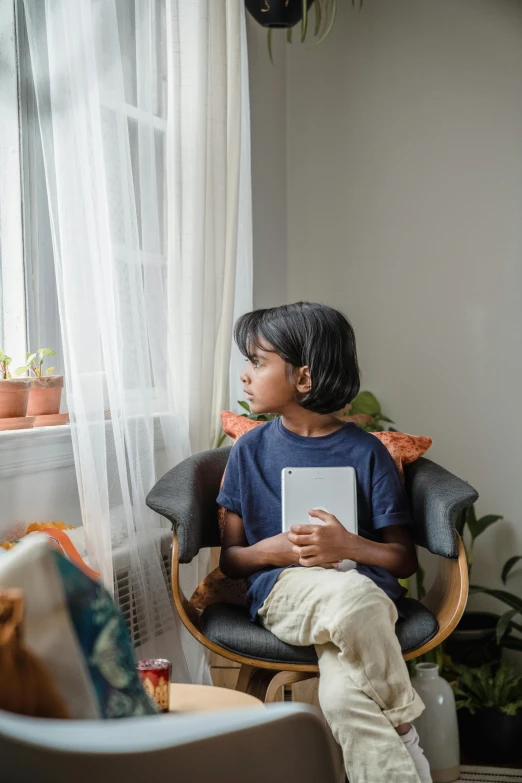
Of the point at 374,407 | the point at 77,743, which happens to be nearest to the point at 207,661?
the point at 374,407

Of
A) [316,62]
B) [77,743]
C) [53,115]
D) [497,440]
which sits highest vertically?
[316,62]

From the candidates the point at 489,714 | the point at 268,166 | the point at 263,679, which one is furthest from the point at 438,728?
the point at 268,166

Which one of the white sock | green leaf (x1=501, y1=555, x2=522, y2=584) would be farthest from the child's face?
green leaf (x1=501, y1=555, x2=522, y2=584)

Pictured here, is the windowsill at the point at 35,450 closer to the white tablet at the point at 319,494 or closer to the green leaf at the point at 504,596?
the white tablet at the point at 319,494

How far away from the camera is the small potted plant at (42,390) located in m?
1.82

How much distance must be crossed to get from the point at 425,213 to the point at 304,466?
1387mm

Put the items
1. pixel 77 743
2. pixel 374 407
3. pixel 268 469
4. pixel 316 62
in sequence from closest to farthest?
pixel 77 743 → pixel 268 469 → pixel 374 407 → pixel 316 62

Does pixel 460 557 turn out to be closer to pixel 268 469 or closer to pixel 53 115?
pixel 268 469

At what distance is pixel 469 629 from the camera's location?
102 inches

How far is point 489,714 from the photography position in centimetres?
224

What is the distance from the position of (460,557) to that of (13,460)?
93 centimetres

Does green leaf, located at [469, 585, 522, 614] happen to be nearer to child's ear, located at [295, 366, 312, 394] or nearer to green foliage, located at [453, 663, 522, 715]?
green foliage, located at [453, 663, 522, 715]

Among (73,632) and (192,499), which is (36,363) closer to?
(192,499)

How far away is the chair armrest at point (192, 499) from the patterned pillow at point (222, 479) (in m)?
0.04
